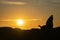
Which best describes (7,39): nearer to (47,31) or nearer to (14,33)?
(14,33)

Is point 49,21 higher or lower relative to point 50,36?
higher

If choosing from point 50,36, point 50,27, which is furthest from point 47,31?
point 50,27

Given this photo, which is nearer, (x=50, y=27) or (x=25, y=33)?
(x=25, y=33)

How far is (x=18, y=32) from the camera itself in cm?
2473

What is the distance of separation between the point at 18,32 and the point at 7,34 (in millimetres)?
995

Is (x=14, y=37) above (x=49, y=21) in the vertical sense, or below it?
below

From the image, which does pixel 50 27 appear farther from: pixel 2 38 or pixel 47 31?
pixel 2 38

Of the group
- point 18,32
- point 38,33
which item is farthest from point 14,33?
point 38,33

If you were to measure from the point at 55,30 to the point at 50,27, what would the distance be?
6.62 ft

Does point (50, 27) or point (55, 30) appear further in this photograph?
point (50, 27)

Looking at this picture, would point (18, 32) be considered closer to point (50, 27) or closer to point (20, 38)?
point (20, 38)

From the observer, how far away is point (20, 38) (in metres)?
24.2

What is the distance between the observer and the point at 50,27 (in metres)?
26.5

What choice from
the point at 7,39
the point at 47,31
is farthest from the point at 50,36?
the point at 7,39
